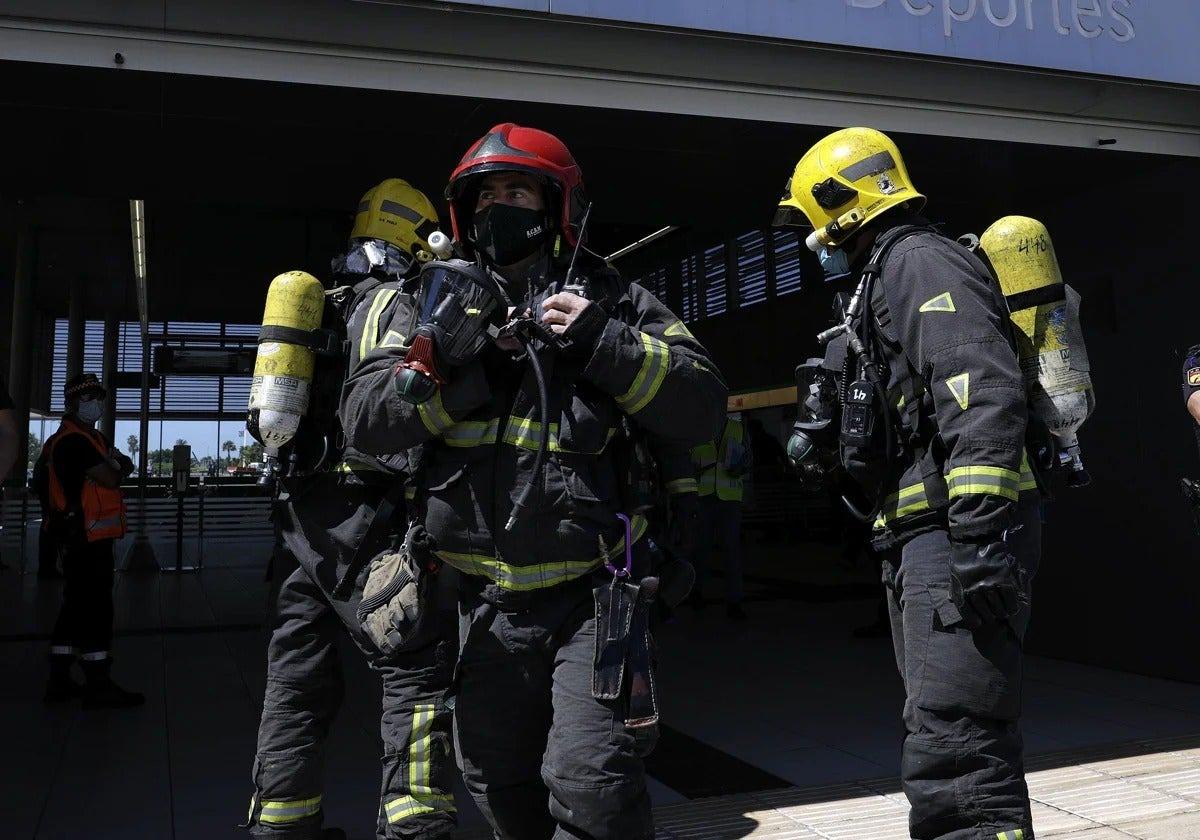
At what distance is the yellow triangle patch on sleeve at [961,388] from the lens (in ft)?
7.85

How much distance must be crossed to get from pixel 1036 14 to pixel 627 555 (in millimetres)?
3426

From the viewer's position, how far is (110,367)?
667 inches

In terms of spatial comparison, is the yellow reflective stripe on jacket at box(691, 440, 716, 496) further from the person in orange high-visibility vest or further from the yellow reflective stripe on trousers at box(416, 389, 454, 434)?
the yellow reflective stripe on trousers at box(416, 389, 454, 434)

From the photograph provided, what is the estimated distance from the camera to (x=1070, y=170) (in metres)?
5.68

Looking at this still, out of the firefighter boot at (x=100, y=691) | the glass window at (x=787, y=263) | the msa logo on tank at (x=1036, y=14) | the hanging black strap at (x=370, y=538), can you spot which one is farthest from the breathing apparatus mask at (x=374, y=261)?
the glass window at (x=787, y=263)

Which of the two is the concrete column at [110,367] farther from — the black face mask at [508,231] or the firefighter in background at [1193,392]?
the firefighter in background at [1193,392]

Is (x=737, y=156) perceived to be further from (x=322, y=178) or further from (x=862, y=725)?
(x=862, y=725)

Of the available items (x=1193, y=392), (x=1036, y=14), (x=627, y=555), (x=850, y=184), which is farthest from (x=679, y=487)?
(x=1036, y=14)

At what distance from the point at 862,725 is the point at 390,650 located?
333 centimetres

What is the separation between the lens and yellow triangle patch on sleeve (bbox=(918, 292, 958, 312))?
2.50 m

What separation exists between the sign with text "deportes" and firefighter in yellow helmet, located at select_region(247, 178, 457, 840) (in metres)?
1.05

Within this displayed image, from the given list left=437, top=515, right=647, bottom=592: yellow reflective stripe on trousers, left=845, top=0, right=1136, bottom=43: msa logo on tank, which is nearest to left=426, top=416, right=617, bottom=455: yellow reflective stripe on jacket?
left=437, top=515, right=647, bottom=592: yellow reflective stripe on trousers

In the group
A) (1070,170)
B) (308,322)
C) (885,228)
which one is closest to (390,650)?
(308,322)

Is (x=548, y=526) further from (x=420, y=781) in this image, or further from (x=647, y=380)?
(x=420, y=781)
